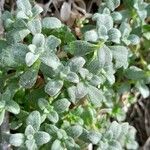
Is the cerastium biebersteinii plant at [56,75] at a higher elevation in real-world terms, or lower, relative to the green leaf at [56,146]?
higher

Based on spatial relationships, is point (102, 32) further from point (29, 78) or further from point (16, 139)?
point (16, 139)

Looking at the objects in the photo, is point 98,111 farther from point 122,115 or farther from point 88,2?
point 88,2

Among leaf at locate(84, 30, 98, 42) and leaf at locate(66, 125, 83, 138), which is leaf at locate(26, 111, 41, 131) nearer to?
leaf at locate(66, 125, 83, 138)

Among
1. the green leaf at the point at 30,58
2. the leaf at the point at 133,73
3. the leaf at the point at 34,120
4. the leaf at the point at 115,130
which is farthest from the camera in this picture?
the leaf at the point at 133,73

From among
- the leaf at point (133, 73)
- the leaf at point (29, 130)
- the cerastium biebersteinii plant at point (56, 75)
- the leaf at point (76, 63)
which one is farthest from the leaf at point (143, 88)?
the leaf at point (29, 130)

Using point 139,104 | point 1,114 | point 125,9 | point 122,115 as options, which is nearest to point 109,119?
point 122,115

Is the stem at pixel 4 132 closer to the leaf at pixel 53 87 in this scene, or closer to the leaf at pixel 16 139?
the leaf at pixel 16 139

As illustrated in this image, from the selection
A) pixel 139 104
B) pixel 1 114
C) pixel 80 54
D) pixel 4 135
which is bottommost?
pixel 139 104
